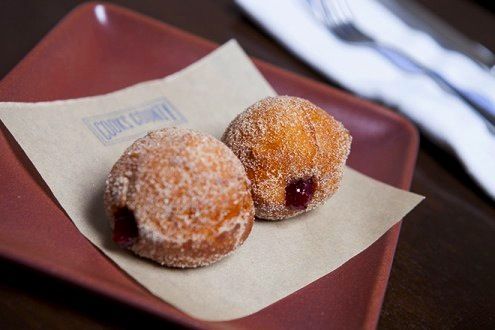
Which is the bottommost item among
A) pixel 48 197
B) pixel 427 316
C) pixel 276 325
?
pixel 427 316

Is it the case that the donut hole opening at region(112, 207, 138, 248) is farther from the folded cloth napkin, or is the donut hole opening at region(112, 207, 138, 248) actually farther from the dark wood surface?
the folded cloth napkin

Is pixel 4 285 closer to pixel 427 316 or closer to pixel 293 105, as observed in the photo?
pixel 293 105

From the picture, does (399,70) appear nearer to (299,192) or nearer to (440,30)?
(440,30)

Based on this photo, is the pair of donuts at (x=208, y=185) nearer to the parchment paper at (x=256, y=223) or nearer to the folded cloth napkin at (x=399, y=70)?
the parchment paper at (x=256, y=223)

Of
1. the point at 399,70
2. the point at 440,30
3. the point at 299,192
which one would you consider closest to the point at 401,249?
the point at 299,192

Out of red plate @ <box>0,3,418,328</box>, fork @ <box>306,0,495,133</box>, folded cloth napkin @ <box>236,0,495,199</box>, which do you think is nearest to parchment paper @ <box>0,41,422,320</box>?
red plate @ <box>0,3,418,328</box>

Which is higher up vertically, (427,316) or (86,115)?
(86,115)

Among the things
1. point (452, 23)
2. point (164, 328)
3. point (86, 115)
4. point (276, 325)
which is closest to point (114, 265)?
point (164, 328)
